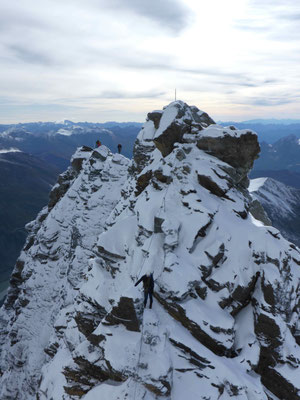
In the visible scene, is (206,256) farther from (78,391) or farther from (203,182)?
(78,391)

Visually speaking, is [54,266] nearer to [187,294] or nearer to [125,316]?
[125,316]

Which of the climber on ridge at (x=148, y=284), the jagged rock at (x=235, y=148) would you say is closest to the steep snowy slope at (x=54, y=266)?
the climber on ridge at (x=148, y=284)

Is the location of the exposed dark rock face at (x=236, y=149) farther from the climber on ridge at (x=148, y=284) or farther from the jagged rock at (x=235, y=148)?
the climber on ridge at (x=148, y=284)

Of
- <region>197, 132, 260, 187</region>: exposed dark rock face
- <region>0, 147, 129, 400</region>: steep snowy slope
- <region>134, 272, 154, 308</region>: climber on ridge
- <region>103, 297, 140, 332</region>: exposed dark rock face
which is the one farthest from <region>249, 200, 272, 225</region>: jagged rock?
<region>0, 147, 129, 400</region>: steep snowy slope

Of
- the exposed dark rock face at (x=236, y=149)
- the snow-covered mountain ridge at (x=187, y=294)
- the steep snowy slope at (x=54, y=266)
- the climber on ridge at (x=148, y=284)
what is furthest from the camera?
the steep snowy slope at (x=54, y=266)

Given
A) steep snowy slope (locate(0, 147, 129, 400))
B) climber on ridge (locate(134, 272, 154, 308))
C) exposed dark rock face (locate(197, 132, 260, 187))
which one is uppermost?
exposed dark rock face (locate(197, 132, 260, 187))

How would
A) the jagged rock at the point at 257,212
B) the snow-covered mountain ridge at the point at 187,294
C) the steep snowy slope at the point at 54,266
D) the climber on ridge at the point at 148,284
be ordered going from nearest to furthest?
the snow-covered mountain ridge at the point at 187,294 < the climber on ridge at the point at 148,284 < the jagged rock at the point at 257,212 < the steep snowy slope at the point at 54,266

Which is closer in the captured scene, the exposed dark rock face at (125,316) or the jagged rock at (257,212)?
the exposed dark rock face at (125,316)

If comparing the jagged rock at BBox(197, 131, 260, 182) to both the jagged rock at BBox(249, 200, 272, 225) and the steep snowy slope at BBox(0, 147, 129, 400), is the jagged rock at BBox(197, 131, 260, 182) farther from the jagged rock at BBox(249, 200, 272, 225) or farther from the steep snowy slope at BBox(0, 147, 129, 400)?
the steep snowy slope at BBox(0, 147, 129, 400)

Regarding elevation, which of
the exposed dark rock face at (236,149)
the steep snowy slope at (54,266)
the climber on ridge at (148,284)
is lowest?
the steep snowy slope at (54,266)
